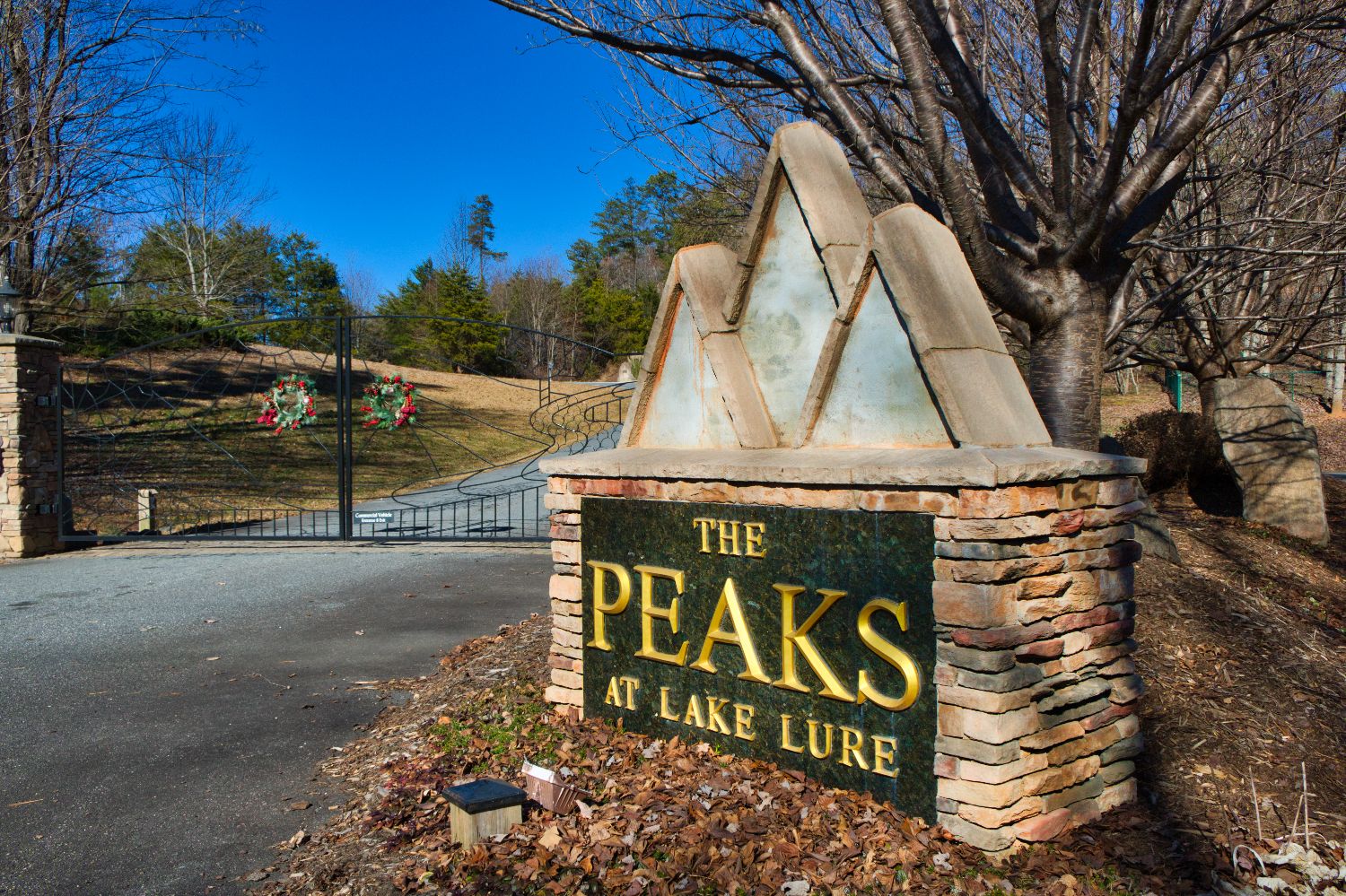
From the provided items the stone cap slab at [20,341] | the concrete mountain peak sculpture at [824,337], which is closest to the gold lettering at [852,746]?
the concrete mountain peak sculpture at [824,337]

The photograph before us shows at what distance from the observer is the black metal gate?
11.0m

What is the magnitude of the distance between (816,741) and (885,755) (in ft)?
1.04

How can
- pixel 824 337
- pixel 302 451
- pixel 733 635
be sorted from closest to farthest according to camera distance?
pixel 733 635, pixel 824 337, pixel 302 451

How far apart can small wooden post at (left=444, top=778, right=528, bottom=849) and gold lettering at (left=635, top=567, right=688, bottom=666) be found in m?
0.94

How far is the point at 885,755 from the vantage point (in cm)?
337

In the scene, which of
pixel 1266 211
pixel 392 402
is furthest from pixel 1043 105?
pixel 392 402

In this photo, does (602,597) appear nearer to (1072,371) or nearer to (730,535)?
(730,535)

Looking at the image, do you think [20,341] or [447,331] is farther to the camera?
[447,331]

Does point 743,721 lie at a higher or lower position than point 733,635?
lower

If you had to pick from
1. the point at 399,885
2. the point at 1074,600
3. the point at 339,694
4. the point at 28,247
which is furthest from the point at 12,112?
the point at 1074,600

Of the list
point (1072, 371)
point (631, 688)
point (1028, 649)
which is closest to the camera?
point (1028, 649)

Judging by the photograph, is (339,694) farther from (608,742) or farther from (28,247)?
(28,247)

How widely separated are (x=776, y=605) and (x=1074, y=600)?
1.09 metres

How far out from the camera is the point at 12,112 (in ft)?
39.3
